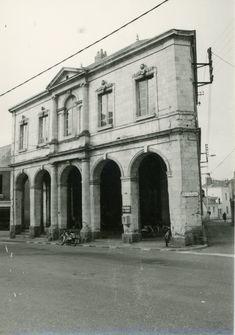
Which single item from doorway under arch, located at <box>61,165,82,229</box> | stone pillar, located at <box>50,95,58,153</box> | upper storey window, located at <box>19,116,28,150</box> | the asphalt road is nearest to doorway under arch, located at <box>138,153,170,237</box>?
doorway under arch, located at <box>61,165,82,229</box>

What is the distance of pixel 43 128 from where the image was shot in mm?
28078

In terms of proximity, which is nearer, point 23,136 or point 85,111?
point 85,111

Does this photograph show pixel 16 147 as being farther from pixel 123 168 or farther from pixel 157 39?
pixel 157 39

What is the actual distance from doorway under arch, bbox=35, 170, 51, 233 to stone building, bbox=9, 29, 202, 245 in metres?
0.08

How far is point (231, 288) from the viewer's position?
26.7 feet

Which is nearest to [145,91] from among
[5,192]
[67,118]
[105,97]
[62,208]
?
[105,97]

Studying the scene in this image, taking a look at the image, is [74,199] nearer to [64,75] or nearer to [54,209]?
[54,209]

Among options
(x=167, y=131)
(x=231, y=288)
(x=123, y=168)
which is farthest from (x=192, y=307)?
(x=123, y=168)

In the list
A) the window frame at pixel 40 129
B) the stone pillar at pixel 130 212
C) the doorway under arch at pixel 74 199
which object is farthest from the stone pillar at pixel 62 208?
the stone pillar at pixel 130 212

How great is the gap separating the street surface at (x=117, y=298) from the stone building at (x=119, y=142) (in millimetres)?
7431

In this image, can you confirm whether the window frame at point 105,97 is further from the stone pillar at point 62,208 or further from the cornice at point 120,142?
the stone pillar at point 62,208

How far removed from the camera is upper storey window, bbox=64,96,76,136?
2517 cm

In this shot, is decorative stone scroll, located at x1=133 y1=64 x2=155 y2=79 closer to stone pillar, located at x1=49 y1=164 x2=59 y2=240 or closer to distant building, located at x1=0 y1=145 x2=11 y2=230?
stone pillar, located at x1=49 y1=164 x2=59 y2=240

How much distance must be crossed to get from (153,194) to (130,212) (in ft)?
21.7
